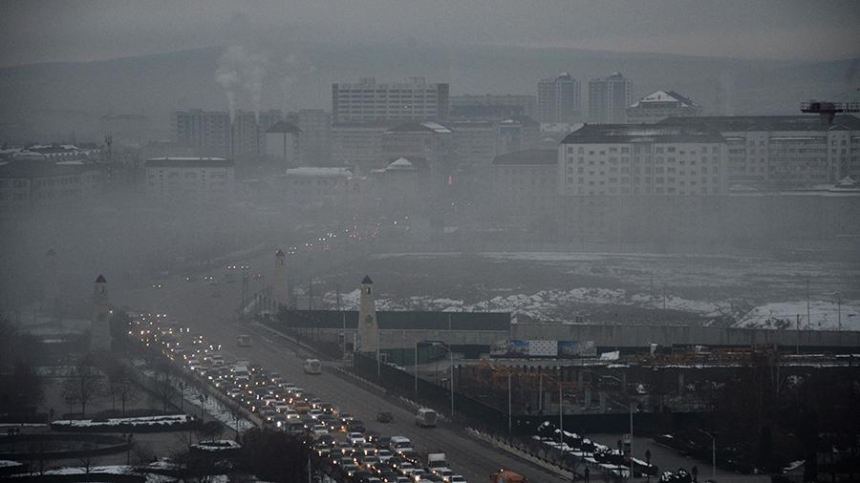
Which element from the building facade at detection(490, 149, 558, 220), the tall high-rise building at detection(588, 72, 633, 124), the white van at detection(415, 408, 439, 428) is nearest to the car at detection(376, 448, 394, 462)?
the white van at detection(415, 408, 439, 428)

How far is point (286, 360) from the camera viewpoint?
1473cm

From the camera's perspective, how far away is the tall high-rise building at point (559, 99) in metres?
62.9

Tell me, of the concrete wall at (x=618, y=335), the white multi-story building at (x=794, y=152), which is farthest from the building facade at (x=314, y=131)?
the concrete wall at (x=618, y=335)

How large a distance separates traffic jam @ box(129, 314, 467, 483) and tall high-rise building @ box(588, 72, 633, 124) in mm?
45147

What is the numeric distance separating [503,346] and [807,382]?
3.45 metres

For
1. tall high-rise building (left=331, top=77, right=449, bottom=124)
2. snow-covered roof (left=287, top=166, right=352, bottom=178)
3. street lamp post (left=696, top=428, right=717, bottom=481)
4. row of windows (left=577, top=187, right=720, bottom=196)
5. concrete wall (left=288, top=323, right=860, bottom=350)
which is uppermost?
tall high-rise building (left=331, top=77, right=449, bottom=124)

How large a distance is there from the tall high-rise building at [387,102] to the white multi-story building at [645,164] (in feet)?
61.0

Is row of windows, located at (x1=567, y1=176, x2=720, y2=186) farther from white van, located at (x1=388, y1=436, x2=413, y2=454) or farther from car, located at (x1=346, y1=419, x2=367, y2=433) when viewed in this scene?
white van, located at (x1=388, y1=436, x2=413, y2=454)

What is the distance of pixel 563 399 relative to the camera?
42.6ft

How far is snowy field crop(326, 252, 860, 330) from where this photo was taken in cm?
1784

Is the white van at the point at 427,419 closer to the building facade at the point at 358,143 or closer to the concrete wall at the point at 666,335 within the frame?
the concrete wall at the point at 666,335

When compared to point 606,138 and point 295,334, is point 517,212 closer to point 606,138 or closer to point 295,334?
point 606,138

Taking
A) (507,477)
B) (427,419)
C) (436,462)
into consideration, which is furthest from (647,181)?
(507,477)

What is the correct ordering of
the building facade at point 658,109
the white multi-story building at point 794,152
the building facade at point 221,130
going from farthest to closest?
the building facade at point 221,130, the building facade at point 658,109, the white multi-story building at point 794,152
